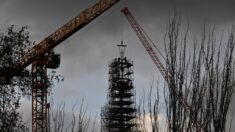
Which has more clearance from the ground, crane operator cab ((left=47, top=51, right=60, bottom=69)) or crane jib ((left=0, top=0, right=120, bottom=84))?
crane jib ((left=0, top=0, right=120, bottom=84))

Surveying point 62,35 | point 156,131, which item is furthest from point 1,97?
point 62,35

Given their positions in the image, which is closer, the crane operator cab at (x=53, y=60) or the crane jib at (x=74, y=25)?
the crane operator cab at (x=53, y=60)

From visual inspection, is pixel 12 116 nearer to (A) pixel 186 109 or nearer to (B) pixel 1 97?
(B) pixel 1 97

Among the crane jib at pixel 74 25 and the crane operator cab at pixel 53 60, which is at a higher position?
the crane jib at pixel 74 25

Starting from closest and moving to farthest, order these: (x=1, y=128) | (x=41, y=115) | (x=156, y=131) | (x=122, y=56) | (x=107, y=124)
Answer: (x=156, y=131) → (x=1, y=128) → (x=41, y=115) → (x=107, y=124) → (x=122, y=56)

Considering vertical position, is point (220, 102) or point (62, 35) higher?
point (62, 35)

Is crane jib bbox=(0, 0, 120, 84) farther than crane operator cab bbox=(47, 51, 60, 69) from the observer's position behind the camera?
Yes

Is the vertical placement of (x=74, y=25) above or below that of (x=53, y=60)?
above

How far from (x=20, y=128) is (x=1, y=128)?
847 millimetres

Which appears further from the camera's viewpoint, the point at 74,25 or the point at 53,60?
the point at 74,25

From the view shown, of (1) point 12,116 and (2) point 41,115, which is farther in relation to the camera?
(2) point 41,115

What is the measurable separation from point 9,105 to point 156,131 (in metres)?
10.2

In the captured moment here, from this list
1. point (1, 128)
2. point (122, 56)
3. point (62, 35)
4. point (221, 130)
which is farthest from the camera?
point (122, 56)

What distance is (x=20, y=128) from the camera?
20.0 meters
